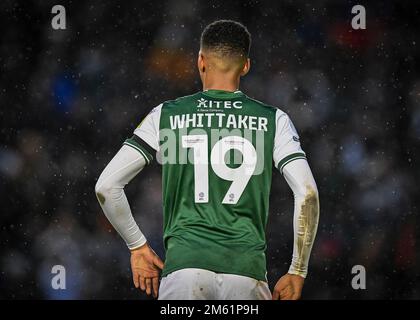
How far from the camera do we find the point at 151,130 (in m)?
4.62

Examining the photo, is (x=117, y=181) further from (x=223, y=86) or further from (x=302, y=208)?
(x=302, y=208)

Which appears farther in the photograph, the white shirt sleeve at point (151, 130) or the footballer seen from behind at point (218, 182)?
the white shirt sleeve at point (151, 130)

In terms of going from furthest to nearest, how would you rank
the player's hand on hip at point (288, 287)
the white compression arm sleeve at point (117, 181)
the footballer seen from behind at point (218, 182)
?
the white compression arm sleeve at point (117, 181), the player's hand on hip at point (288, 287), the footballer seen from behind at point (218, 182)

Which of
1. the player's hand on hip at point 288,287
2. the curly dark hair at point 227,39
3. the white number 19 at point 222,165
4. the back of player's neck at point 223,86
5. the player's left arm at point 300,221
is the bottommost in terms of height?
the player's hand on hip at point 288,287

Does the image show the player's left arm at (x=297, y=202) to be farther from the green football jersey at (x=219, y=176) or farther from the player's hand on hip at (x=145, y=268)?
the player's hand on hip at (x=145, y=268)

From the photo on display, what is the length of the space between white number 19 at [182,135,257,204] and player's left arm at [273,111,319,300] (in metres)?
0.21

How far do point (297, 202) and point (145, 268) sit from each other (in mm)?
942

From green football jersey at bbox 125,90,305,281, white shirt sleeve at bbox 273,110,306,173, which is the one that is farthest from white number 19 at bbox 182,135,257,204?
white shirt sleeve at bbox 273,110,306,173

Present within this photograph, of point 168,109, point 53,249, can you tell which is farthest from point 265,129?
point 53,249

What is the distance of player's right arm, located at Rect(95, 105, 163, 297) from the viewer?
4609 millimetres

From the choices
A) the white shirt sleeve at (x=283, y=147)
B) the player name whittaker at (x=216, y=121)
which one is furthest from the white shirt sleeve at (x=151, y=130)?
the white shirt sleeve at (x=283, y=147)

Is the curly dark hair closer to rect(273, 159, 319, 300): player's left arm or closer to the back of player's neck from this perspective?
the back of player's neck

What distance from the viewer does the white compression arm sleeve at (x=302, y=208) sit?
445 cm

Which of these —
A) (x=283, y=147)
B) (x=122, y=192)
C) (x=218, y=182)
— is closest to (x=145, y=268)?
(x=122, y=192)
